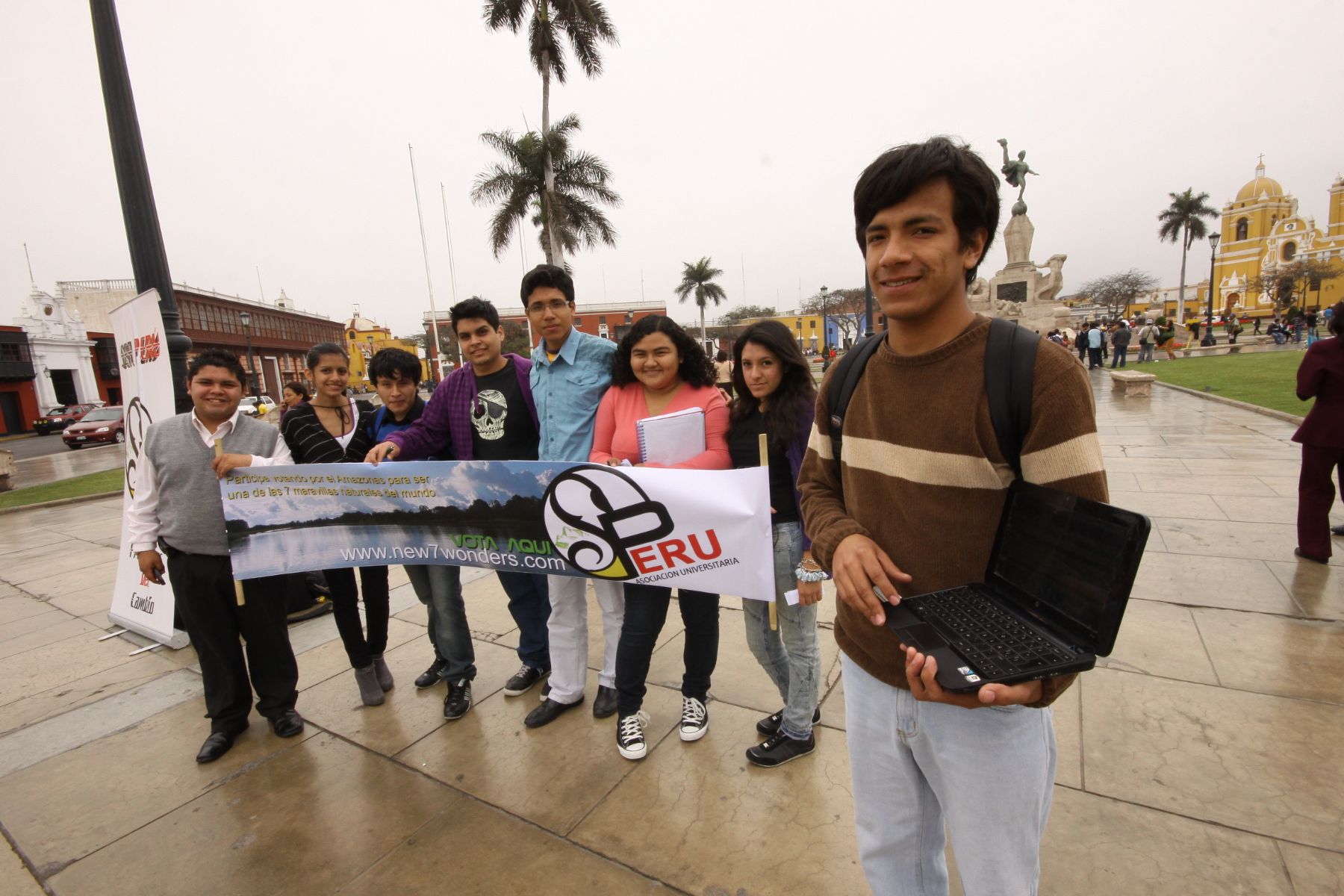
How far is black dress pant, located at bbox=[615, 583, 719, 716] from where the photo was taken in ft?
8.66

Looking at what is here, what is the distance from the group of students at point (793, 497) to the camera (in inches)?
47.0

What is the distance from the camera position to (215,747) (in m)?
2.95

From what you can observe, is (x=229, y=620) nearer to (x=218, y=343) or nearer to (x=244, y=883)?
(x=244, y=883)

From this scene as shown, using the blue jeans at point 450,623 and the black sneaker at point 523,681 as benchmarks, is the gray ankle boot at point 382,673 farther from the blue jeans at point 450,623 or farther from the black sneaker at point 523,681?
the black sneaker at point 523,681

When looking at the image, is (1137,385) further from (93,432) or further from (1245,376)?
(93,432)

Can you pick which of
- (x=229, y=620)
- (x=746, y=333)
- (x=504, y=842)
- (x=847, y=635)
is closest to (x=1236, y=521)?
(x=746, y=333)

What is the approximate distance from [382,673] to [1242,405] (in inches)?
562

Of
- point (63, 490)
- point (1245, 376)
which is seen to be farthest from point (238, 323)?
point (1245, 376)

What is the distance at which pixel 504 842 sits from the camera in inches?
87.7

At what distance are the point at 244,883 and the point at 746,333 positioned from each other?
278cm

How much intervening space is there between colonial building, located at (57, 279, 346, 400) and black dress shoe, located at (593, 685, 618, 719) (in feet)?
112

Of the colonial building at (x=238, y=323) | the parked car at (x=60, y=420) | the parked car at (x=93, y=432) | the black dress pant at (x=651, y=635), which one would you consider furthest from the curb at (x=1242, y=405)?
the parked car at (x=60, y=420)

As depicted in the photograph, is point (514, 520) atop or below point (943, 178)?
below

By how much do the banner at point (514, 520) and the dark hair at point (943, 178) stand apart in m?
1.24
